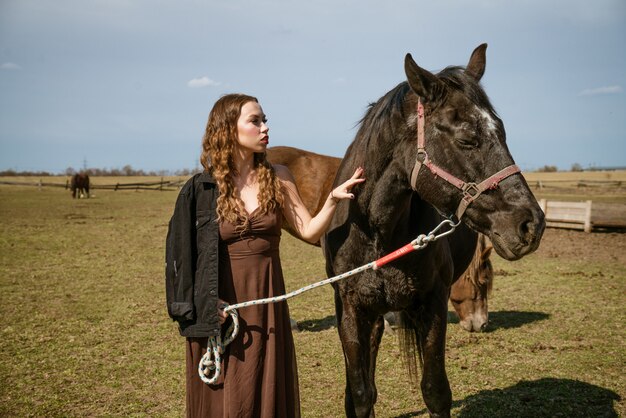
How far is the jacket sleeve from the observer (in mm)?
2247

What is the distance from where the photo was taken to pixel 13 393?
13.2ft

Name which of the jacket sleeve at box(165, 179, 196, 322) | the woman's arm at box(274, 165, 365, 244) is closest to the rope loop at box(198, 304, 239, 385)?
the jacket sleeve at box(165, 179, 196, 322)

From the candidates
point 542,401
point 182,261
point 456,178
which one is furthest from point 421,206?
point 542,401

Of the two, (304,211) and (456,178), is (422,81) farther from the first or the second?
(304,211)

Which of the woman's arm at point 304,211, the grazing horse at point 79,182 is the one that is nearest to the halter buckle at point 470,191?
the woman's arm at point 304,211

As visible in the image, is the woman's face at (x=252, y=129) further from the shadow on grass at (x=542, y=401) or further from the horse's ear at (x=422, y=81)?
the shadow on grass at (x=542, y=401)

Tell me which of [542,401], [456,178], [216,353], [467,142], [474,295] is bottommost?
[542,401]

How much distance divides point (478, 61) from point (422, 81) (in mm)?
608

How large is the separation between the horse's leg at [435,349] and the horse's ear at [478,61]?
128 centimetres

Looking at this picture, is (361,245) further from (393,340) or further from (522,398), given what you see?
(393,340)

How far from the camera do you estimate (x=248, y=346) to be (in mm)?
2373

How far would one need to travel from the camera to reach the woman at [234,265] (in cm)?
227

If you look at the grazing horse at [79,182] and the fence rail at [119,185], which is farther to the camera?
the fence rail at [119,185]

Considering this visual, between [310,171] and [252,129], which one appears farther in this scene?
[310,171]
